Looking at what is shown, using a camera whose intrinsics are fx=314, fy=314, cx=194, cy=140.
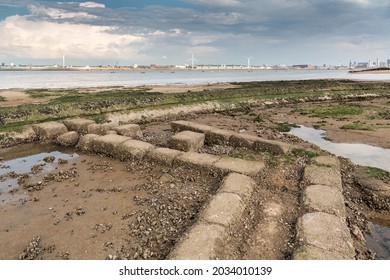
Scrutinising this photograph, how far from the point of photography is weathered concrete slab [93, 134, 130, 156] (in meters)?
15.1

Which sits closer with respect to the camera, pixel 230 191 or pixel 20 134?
pixel 230 191

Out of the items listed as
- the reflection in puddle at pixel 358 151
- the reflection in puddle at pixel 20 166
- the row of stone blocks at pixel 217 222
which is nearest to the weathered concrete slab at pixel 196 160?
the row of stone blocks at pixel 217 222

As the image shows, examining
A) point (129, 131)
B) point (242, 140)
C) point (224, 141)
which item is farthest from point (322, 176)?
point (129, 131)

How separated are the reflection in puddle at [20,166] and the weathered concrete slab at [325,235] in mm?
9418

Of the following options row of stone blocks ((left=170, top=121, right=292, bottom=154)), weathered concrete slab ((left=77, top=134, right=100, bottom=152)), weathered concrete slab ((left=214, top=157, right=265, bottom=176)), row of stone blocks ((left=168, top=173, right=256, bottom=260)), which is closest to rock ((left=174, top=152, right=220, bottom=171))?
weathered concrete slab ((left=214, top=157, right=265, bottom=176))

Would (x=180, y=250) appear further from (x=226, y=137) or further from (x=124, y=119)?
(x=124, y=119)

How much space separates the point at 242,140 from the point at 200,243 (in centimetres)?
969

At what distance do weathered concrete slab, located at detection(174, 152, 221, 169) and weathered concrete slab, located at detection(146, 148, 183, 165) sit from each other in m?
0.29

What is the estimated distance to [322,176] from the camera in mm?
11445

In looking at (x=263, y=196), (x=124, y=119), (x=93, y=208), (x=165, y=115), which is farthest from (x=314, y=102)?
(x=93, y=208)

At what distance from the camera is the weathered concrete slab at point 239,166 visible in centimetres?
1190

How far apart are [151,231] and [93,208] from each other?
2.63 metres

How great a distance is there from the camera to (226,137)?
17.1 m

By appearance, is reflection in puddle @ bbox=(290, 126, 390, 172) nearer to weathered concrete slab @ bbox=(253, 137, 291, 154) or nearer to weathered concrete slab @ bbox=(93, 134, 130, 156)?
weathered concrete slab @ bbox=(253, 137, 291, 154)
